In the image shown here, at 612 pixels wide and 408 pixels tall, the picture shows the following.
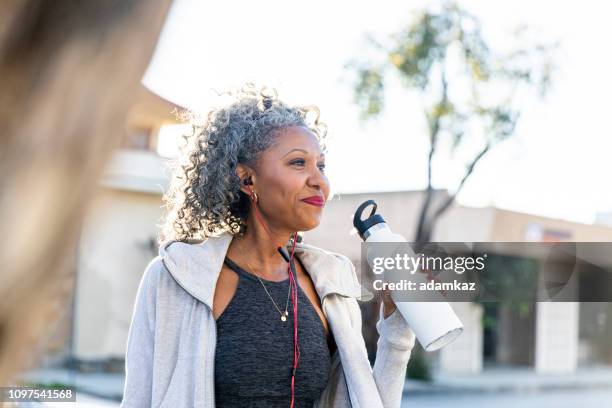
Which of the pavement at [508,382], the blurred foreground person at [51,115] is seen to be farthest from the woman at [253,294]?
the pavement at [508,382]

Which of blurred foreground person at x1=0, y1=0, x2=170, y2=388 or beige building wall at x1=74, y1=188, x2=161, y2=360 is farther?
beige building wall at x1=74, y1=188, x2=161, y2=360

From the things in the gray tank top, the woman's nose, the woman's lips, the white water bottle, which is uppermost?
the woman's nose

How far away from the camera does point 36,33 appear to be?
1.49ft

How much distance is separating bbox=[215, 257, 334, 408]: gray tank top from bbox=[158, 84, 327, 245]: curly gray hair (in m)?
0.15

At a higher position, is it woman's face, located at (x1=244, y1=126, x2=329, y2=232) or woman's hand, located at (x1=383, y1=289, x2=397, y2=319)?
woman's face, located at (x1=244, y1=126, x2=329, y2=232)

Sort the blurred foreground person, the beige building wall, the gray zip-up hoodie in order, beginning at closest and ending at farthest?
the blurred foreground person < the gray zip-up hoodie < the beige building wall

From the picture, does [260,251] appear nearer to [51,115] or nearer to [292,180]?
[292,180]

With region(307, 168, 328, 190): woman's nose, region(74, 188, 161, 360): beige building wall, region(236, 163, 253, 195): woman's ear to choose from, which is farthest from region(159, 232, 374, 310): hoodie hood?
region(74, 188, 161, 360): beige building wall

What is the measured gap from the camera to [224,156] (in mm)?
2273

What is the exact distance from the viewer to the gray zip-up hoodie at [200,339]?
6.53 feet

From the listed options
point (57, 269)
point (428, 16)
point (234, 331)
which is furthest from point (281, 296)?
point (428, 16)

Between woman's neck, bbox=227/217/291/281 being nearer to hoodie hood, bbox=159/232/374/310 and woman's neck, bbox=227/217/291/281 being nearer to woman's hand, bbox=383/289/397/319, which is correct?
hoodie hood, bbox=159/232/374/310

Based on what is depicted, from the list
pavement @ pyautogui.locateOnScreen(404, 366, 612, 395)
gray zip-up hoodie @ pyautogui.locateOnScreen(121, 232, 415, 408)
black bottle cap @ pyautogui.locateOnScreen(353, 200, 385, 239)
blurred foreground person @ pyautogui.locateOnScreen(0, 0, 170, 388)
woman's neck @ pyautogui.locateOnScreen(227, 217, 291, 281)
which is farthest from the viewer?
pavement @ pyautogui.locateOnScreen(404, 366, 612, 395)

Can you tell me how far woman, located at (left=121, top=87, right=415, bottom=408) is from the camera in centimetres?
203
